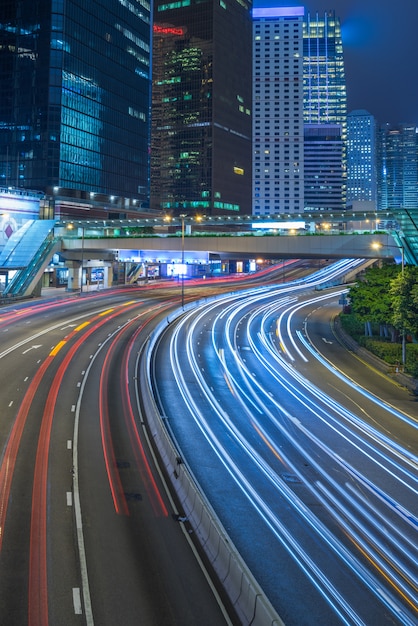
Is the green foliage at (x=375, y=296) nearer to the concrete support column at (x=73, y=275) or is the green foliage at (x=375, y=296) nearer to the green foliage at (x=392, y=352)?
the green foliage at (x=392, y=352)

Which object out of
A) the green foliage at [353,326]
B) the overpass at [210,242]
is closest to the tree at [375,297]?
the green foliage at [353,326]

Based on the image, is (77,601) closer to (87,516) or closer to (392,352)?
(87,516)

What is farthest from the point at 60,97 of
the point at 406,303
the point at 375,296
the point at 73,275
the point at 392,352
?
the point at 406,303

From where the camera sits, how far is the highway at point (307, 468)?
50.2ft

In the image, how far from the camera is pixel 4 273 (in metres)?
85.6

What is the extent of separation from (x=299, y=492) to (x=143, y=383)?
57.2 ft

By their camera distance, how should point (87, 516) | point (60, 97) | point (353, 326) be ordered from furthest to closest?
1. point (60, 97)
2. point (353, 326)
3. point (87, 516)

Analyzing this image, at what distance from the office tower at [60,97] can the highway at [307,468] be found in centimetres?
10225

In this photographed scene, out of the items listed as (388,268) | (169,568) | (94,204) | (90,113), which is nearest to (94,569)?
(169,568)

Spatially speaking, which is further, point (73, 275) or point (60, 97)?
point (60, 97)

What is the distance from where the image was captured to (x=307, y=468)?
24281 millimetres

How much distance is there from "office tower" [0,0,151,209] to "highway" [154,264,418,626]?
335 ft

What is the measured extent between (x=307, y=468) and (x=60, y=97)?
135 meters

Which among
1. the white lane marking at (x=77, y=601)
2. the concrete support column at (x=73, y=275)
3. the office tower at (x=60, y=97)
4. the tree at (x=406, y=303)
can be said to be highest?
the office tower at (x=60, y=97)
